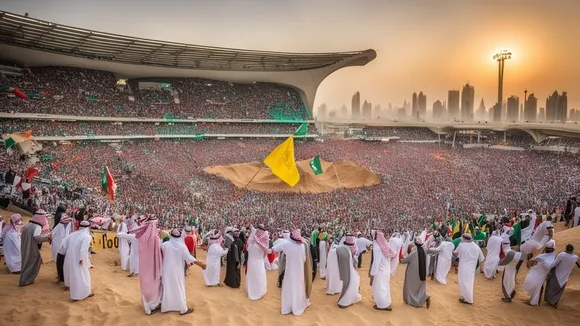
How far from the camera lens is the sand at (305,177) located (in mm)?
25250

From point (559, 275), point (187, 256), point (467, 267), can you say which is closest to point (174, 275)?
point (187, 256)

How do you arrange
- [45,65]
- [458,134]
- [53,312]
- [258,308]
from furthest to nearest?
[458,134] → [45,65] → [258,308] → [53,312]

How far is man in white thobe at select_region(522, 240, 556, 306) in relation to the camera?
235 inches

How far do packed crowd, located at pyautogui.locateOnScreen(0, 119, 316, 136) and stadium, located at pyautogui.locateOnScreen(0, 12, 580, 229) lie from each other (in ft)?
0.48

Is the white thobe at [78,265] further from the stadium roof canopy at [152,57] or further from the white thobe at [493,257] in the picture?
the stadium roof canopy at [152,57]

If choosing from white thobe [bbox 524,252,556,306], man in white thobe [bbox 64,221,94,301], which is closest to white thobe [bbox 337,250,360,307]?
white thobe [bbox 524,252,556,306]

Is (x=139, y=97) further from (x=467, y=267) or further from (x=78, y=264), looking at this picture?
(x=467, y=267)

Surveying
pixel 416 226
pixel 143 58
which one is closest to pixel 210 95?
pixel 143 58

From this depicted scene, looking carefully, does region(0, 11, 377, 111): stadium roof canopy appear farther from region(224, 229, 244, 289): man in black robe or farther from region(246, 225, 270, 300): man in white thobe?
region(246, 225, 270, 300): man in white thobe

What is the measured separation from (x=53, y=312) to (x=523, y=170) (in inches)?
1232

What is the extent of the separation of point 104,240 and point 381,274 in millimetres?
6985

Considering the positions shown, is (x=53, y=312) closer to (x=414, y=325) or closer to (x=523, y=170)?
(x=414, y=325)

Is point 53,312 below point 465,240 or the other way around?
below

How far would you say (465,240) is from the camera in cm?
659
